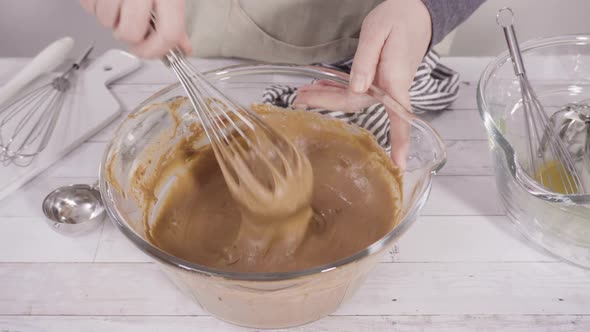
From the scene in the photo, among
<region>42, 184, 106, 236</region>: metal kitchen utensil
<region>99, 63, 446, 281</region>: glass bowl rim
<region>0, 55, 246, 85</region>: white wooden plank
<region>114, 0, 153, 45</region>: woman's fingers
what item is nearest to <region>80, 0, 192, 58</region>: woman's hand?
<region>114, 0, 153, 45</region>: woman's fingers

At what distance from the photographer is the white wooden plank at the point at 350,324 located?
66 cm

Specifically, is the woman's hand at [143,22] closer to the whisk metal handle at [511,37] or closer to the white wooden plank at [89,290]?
the white wooden plank at [89,290]

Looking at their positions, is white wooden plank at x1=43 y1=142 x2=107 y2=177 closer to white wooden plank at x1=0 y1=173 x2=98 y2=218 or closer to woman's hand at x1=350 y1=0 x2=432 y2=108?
white wooden plank at x1=0 y1=173 x2=98 y2=218

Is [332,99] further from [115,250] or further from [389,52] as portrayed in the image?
→ [115,250]

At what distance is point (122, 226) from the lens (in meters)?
0.57

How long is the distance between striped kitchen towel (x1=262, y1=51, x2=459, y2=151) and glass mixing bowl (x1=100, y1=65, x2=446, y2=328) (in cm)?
2

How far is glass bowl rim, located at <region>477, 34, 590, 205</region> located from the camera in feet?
2.04

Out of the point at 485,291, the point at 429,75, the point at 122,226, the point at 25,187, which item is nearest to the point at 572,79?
the point at 429,75

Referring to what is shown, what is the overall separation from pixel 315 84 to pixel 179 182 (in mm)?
229

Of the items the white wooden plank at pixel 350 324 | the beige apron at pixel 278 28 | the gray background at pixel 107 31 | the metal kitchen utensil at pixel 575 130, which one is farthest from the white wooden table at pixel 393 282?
the gray background at pixel 107 31

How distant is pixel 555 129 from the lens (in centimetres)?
75

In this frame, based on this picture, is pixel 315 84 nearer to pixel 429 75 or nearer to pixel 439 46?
pixel 429 75

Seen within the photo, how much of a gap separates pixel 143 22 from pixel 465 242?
19.3 inches

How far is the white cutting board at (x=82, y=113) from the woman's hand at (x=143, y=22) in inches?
11.7
